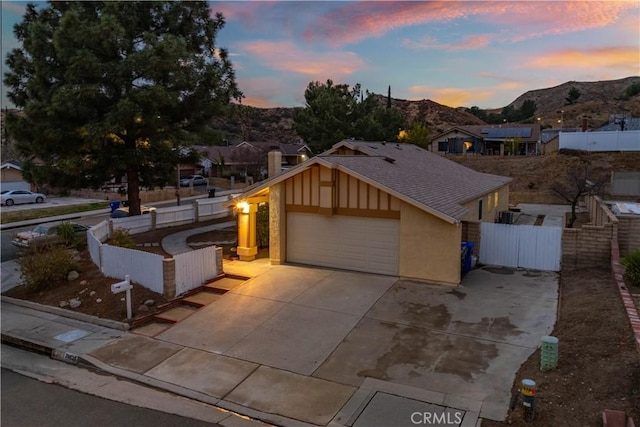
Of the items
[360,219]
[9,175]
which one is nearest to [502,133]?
[360,219]

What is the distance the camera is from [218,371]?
9.71 m

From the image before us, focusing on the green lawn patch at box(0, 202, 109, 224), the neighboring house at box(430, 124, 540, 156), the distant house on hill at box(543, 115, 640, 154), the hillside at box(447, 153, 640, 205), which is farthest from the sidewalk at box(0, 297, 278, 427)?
the neighboring house at box(430, 124, 540, 156)

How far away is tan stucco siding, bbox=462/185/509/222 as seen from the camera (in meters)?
20.1

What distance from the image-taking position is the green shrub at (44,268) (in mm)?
15344

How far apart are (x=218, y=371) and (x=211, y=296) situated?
4.53m

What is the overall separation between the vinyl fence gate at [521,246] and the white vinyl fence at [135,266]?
11523 millimetres

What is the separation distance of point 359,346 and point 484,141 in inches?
2335

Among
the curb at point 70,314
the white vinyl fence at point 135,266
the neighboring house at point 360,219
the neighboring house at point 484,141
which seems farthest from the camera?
the neighboring house at point 484,141

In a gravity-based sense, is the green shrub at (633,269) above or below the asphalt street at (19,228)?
above

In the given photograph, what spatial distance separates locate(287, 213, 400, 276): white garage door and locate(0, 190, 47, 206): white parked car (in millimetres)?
34164

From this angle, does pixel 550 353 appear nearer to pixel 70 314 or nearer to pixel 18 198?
pixel 70 314

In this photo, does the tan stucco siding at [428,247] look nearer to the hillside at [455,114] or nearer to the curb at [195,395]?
the curb at [195,395]

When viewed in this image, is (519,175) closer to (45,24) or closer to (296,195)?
(296,195)

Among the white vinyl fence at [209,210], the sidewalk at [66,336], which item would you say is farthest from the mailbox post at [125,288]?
the white vinyl fence at [209,210]
